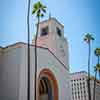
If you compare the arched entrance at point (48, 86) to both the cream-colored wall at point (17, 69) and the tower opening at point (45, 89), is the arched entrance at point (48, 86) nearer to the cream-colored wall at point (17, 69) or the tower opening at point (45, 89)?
the tower opening at point (45, 89)

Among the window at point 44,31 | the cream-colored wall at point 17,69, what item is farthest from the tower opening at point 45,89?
the window at point 44,31

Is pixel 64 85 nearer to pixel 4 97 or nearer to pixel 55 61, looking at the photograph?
pixel 55 61

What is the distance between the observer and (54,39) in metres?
52.5

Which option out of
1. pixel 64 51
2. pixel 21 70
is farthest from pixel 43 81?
pixel 64 51

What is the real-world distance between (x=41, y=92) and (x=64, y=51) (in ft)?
61.9

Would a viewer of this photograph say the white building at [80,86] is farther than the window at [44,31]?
Yes

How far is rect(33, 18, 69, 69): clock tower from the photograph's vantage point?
52312 mm

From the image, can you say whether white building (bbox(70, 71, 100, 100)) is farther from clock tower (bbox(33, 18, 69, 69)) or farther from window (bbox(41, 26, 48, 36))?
window (bbox(41, 26, 48, 36))

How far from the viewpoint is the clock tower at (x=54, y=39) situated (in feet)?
172

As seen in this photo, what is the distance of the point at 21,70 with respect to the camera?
2930cm

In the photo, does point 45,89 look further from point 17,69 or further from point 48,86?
point 17,69

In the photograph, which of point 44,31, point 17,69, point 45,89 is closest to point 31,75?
point 17,69

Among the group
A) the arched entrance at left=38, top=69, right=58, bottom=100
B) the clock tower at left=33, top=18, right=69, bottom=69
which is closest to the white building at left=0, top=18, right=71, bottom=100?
the arched entrance at left=38, top=69, right=58, bottom=100

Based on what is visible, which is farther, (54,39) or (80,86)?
(80,86)
